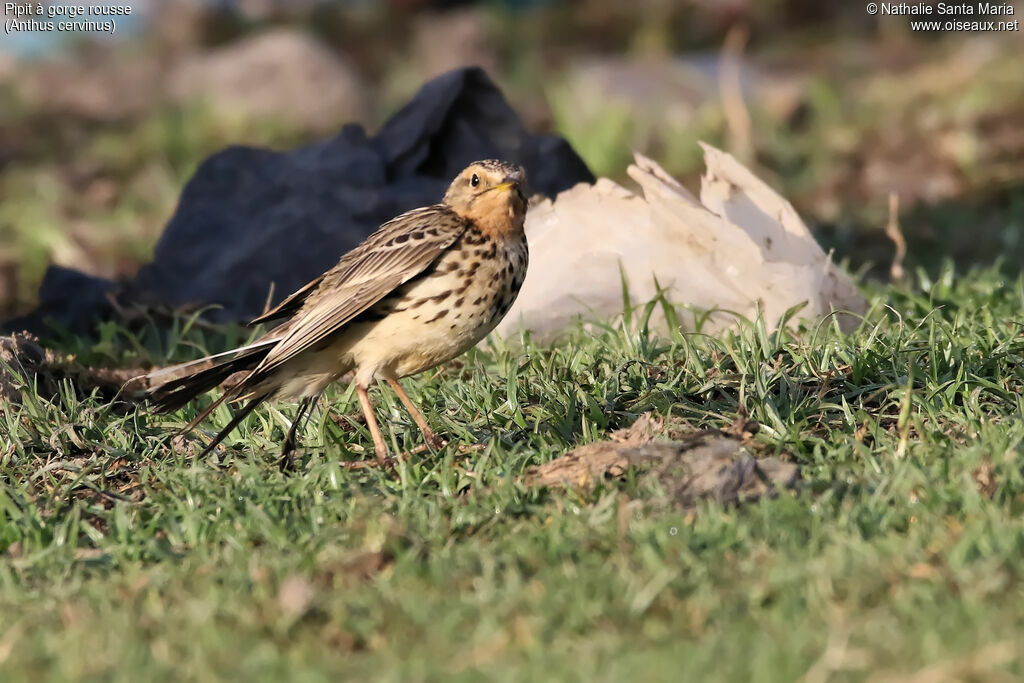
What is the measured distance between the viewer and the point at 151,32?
18.2m

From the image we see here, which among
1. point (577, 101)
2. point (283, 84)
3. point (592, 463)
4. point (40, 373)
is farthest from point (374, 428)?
point (283, 84)

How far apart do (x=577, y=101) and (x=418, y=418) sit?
821 cm

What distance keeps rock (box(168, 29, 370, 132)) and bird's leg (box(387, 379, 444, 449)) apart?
8739 millimetres

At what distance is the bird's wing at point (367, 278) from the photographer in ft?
17.6

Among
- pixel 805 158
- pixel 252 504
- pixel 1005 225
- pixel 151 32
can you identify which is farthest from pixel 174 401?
pixel 151 32

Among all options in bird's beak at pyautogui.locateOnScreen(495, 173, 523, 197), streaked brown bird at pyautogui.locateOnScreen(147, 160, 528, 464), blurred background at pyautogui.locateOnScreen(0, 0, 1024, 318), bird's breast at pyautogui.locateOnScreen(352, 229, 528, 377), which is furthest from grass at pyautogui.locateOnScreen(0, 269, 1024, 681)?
blurred background at pyautogui.locateOnScreen(0, 0, 1024, 318)

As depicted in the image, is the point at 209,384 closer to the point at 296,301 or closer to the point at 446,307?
the point at 296,301

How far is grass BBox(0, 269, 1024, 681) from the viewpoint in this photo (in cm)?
353

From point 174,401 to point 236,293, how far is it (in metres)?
3.30

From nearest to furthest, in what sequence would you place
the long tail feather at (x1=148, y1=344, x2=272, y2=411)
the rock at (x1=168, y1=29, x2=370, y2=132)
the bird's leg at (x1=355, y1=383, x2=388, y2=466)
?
the long tail feather at (x1=148, y1=344, x2=272, y2=411) < the bird's leg at (x1=355, y1=383, x2=388, y2=466) < the rock at (x1=168, y1=29, x2=370, y2=132)

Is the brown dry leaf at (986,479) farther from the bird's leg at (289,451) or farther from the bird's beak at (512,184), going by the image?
the bird's leg at (289,451)

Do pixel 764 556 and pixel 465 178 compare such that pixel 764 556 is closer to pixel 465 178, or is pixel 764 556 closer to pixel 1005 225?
pixel 465 178

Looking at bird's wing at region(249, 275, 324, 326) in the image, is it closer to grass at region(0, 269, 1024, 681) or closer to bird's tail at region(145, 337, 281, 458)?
bird's tail at region(145, 337, 281, 458)

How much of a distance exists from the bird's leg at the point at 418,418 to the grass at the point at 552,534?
0.27ft
